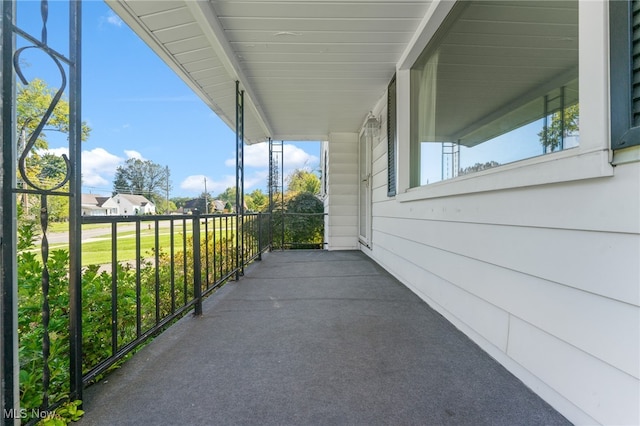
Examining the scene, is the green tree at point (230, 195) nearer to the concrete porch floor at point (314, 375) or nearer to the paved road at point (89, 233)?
the concrete porch floor at point (314, 375)

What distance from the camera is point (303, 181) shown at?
46.5ft

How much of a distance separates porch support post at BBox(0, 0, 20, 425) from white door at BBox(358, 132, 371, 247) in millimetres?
4466

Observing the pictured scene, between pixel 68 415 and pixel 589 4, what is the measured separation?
233cm

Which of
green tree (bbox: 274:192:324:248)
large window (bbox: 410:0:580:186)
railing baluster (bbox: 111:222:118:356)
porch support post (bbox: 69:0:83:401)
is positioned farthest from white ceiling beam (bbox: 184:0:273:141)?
green tree (bbox: 274:192:324:248)

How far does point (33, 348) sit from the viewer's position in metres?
1.21

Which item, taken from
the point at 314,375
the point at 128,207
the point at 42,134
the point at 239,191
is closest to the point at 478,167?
the point at 314,375

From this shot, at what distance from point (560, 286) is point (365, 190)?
15.1 feet

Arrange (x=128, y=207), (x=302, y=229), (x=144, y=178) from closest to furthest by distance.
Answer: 1. (x=302, y=229)
2. (x=128, y=207)
3. (x=144, y=178)

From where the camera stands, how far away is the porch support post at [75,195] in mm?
1145

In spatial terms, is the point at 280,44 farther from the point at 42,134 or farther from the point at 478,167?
the point at 42,134

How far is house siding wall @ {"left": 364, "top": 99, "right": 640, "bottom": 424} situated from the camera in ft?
3.16

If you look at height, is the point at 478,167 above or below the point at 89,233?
above

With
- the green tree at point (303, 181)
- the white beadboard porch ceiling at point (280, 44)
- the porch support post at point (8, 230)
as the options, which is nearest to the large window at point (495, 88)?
the white beadboard porch ceiling at point (280, 44)

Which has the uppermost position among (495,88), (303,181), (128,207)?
(303,181)
